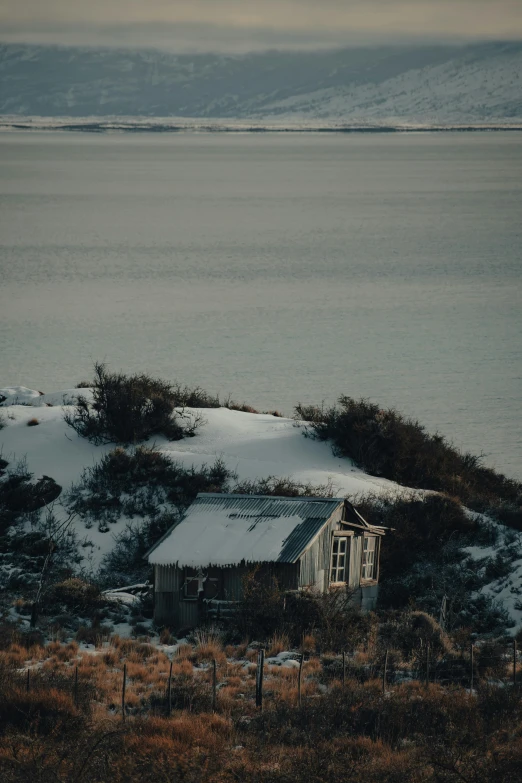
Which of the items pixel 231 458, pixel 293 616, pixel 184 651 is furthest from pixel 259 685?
pixel 231 458

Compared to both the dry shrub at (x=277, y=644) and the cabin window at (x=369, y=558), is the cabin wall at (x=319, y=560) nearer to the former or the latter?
the cabin window at (x=369, y=558)

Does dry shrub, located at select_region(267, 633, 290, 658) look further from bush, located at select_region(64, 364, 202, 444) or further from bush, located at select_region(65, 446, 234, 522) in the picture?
bush, located at select_region(64, 364, 202, 444)

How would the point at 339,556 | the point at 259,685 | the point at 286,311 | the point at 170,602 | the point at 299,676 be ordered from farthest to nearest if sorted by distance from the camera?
the point at 286,311, the point at 339,556, the point at 170,602, the point at 299,676, the point at 259,685

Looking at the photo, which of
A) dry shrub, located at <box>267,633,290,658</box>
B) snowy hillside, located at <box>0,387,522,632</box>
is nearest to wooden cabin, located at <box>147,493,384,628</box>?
dry shrub, located at <box>267,633,290,658</box>

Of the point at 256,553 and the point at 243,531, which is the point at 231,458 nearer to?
the point at 243,531

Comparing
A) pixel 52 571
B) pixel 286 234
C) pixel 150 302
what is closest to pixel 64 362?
pixel 150 302

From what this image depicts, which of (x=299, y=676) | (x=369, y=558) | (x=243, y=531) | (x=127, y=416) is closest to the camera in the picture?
(x=299, y=676)

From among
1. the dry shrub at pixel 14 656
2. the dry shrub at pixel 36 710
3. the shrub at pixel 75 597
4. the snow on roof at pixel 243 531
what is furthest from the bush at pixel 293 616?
the dry shrub at pixel 36 710
